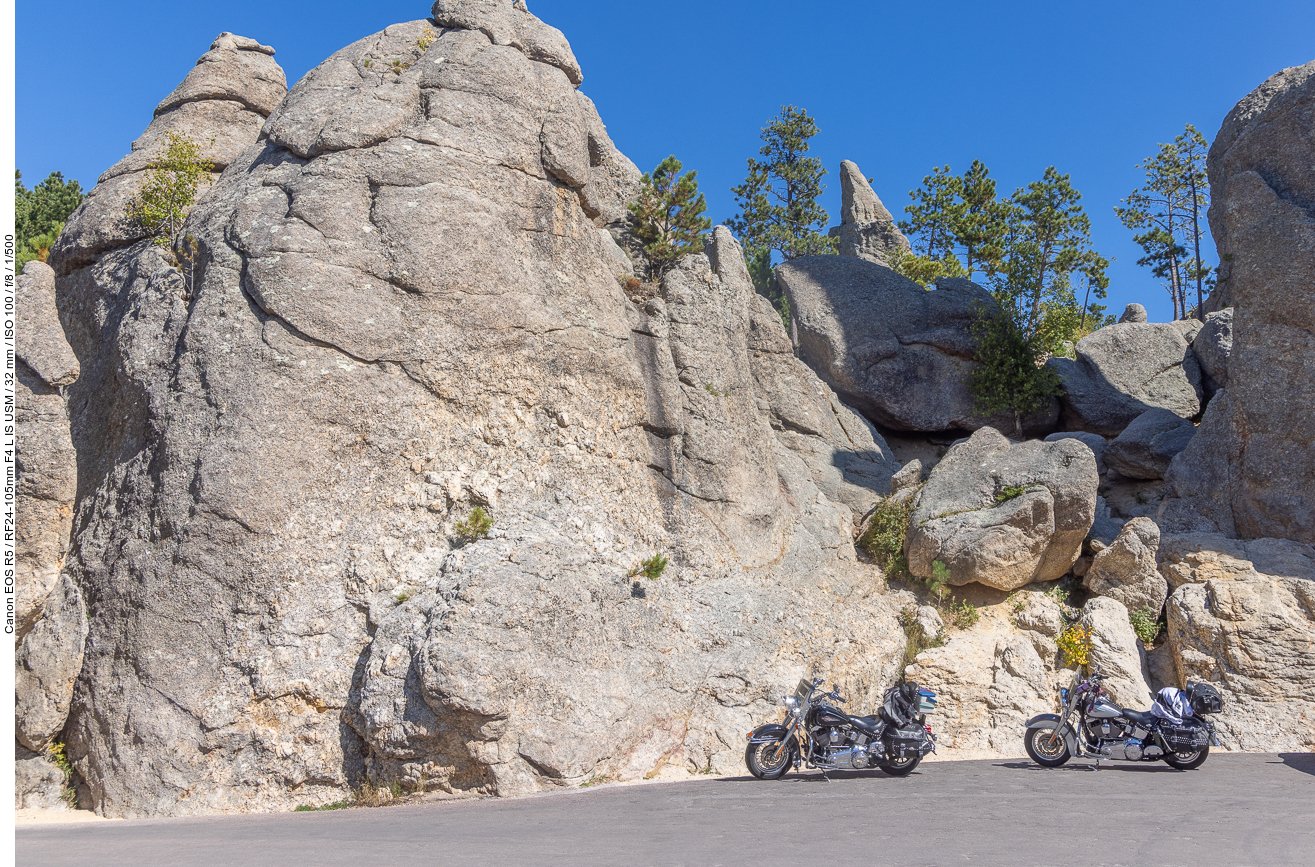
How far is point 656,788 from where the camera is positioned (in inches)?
456

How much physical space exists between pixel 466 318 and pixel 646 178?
23.0ft

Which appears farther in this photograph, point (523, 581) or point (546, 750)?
point (523, 581)

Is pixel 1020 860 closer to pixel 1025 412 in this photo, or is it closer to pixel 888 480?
pixel 888 480

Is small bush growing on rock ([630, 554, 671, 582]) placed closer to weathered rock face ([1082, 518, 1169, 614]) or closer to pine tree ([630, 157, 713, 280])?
pine tree ([630, 157, 713, 280])

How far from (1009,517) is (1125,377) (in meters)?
13.3

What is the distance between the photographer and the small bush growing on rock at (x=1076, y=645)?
15908mm

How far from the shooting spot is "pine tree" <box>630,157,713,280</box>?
19.5 m

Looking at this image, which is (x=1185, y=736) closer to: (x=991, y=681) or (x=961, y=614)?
(x=991, y=681)

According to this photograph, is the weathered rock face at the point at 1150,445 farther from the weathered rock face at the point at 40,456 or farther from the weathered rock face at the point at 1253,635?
the weathered rock face at the point at 40,456

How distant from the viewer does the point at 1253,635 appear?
15.2m

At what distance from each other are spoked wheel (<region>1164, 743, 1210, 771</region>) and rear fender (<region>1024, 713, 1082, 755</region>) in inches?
50.3

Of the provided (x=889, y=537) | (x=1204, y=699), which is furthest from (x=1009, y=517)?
(x=1204, y=699)

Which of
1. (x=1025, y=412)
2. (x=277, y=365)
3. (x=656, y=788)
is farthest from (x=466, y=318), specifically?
(x=1025, y=412)

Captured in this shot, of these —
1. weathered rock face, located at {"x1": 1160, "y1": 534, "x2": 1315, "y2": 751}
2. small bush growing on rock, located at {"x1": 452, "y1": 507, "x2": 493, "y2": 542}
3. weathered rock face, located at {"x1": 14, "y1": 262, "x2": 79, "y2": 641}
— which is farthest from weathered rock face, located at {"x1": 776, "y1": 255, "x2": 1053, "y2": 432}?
weathered rock face, located at {"x1": 14, "y1": 262, "x2": 79, "y2": 641}
